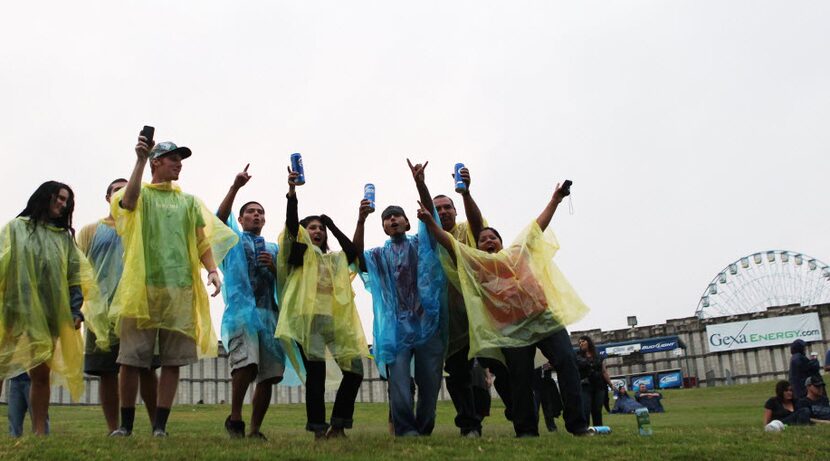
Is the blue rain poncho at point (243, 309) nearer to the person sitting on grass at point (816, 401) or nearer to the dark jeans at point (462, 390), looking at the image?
the dark jeans at point (462, 390)

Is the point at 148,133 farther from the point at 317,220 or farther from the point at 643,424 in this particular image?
the point at 643,424

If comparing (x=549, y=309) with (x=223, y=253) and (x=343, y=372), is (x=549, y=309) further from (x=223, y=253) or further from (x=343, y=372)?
(x=223, y=253)

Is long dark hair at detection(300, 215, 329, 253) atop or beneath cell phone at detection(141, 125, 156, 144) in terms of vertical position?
beneath

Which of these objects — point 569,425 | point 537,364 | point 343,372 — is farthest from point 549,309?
point 537,364

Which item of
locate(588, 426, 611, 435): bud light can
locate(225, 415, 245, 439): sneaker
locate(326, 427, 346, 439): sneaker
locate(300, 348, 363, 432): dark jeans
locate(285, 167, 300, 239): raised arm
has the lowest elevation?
locate(588, 426, 611, 435): bud light can

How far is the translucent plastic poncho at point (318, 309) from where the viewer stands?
299 inches

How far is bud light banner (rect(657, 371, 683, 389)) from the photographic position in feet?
168

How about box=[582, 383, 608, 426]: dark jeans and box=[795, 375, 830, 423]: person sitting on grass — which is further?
box=[795, 375, 830, 423]: person sitting on grass

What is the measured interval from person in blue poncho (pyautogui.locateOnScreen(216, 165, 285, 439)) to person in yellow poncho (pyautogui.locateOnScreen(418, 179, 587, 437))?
171 centimetres

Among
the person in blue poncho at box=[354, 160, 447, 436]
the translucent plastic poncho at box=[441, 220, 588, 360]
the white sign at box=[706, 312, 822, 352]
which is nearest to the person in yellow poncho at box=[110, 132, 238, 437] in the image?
the person in blue poncho at box=[354, 160, 447, 436]

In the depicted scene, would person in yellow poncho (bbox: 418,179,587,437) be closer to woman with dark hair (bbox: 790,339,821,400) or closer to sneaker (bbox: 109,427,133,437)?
sneaker (bbox: 109,427,133,437)

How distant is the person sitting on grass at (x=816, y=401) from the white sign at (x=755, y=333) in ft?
138

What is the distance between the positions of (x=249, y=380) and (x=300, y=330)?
72cm

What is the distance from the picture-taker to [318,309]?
777 cm
